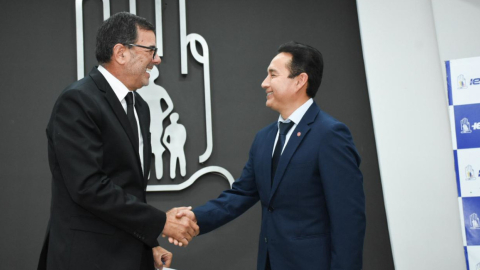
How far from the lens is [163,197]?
3389 mm

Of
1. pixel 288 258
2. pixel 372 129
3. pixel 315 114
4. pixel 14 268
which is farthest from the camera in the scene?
Answer: pixel 372 129

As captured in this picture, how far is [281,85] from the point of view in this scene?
2.32m

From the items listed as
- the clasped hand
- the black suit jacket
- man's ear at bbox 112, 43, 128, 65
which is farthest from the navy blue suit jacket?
man's ear at bbox 112, 43, 128, 65

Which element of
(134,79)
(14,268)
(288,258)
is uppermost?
(134,79)

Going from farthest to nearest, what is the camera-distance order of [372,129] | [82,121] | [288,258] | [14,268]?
[372,129]
[14,268]
[288,258]
[82,121]

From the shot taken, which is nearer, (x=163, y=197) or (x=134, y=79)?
(x=134, y=79)

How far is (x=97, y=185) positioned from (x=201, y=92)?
1.83 meters

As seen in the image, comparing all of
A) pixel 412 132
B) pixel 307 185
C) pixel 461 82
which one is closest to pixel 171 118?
pixel 307 185

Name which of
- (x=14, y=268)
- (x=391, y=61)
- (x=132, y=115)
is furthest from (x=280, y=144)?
(x=14, y=268)

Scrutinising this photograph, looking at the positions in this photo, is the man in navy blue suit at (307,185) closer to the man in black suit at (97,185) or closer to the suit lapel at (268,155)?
the suit lapel at (268,155)

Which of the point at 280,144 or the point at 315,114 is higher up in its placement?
the point at 315,114

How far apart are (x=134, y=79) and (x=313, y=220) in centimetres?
108

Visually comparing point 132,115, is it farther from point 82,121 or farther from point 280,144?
point 280,144

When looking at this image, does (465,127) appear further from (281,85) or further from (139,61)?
(139,61)
